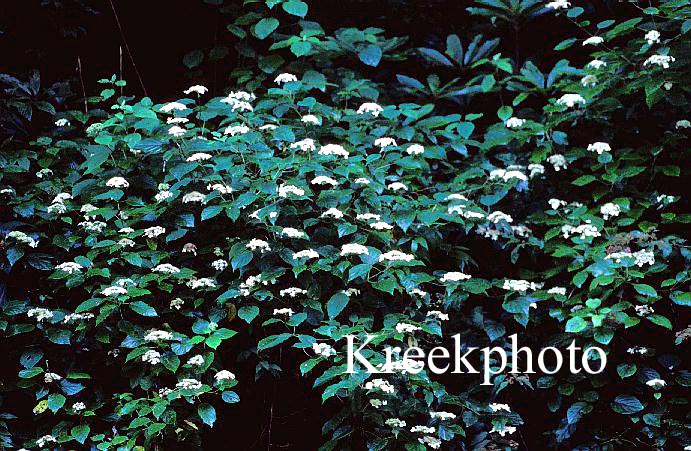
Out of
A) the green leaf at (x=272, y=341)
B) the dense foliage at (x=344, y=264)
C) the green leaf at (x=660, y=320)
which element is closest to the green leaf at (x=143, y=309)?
the dense foliage at (x=344, y=264)

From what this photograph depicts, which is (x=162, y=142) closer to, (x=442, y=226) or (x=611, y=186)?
(x=442, y=226)

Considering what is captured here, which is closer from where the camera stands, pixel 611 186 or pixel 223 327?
pixel 223 327

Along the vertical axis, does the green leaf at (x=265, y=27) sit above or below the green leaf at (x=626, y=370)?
above

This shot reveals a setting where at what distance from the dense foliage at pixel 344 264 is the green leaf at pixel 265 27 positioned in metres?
0.40

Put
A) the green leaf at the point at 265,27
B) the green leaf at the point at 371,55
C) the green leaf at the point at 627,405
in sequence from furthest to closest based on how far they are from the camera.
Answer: the green leaf at the point at 371,55
the green leaf at the point at 265,27
the green leaf at the point at 627,405

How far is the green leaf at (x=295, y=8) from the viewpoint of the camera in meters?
4.03

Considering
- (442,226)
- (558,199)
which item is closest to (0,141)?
(442,226)

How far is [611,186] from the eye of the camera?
3576 millimetres

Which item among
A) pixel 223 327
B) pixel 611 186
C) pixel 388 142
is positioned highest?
pixel 388 142

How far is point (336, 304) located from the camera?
2791 millimetres

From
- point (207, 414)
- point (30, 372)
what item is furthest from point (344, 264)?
point (30, 372)

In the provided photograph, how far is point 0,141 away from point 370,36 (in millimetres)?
2321

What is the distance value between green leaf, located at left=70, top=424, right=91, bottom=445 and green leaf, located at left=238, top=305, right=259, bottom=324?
76 centimetres

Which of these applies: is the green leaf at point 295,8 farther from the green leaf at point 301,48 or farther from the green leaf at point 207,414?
the green leaf at point 207,414
